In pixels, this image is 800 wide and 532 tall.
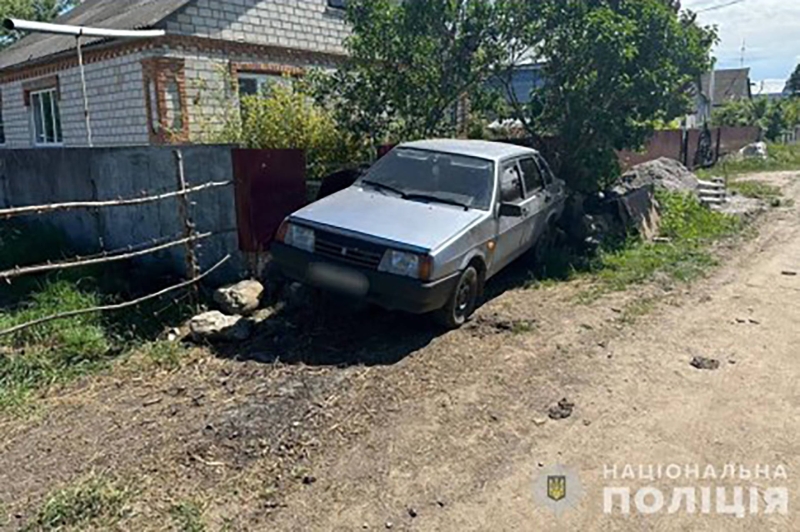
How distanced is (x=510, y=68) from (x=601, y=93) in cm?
157

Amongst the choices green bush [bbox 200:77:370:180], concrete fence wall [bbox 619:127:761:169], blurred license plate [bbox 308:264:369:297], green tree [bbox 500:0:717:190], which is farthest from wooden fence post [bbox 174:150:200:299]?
concrete fence wall [bbox 619:127:761:169]

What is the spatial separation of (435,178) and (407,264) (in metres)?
1.55

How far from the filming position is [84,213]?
8164mm

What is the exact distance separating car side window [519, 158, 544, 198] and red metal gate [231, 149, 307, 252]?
2.58 metres

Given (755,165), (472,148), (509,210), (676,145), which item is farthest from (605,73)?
(755,165)

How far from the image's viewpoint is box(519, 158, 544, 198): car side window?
7.04 m

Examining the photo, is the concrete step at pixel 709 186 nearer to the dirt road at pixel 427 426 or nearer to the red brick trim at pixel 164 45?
the dirt road at pixel 427 426

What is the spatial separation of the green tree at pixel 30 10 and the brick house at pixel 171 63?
11.1 metres

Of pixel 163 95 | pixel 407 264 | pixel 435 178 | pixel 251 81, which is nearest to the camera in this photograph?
pixel 407 264

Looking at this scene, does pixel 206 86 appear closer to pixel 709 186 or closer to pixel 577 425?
pixel 577 425

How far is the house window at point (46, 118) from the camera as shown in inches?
627

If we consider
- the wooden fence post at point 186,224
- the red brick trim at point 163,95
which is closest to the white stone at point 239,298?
the wooden fence post at point 186,224

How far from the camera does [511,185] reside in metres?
6.53

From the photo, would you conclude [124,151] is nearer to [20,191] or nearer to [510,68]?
[20,191]
